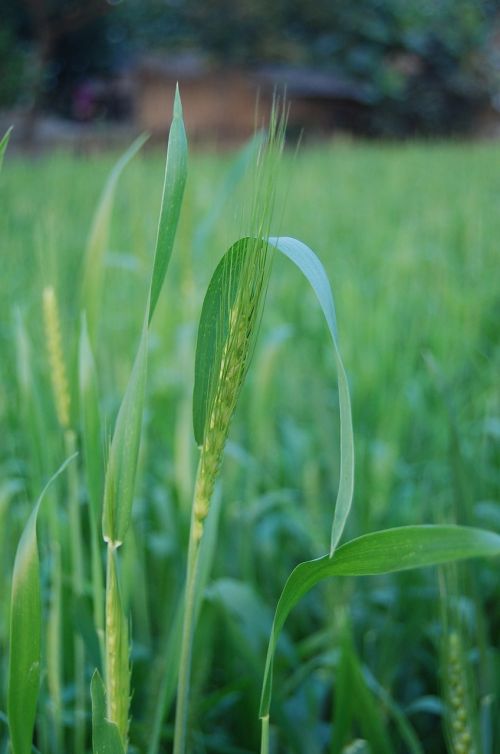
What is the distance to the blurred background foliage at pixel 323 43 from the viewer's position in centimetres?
1041

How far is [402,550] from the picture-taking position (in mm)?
324

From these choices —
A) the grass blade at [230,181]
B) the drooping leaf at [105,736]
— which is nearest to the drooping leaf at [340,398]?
the drooping leaf at [105,736]

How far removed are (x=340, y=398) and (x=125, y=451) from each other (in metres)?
0.10

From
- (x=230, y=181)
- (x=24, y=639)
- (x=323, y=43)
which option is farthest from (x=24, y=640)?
(x=323, y=43)

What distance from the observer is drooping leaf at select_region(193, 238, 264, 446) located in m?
0.35

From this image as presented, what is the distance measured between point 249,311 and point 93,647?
303 mm

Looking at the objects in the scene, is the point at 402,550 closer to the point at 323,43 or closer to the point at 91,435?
the point at 91,435

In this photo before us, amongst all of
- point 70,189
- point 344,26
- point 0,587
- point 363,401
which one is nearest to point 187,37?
point 344,26

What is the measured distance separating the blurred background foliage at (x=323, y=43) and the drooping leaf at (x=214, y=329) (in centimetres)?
989

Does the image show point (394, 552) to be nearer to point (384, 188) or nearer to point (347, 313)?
point (347, 313)

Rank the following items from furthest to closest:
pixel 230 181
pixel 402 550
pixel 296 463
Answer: pixel 296 463 < pixel 230 181 < pixel 402 550

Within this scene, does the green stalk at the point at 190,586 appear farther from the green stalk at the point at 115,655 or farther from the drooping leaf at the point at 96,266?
the drooping leaf at the point at 96,266

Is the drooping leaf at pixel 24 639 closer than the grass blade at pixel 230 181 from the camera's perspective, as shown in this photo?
Yes

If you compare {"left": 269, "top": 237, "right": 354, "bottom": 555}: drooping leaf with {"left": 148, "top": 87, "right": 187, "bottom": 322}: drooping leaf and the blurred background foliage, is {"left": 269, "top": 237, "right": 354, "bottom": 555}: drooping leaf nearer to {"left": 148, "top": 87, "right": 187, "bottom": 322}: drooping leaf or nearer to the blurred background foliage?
{"left": 148, "top": 87, "right": 187, "bottom": 322}: drooping leaf
